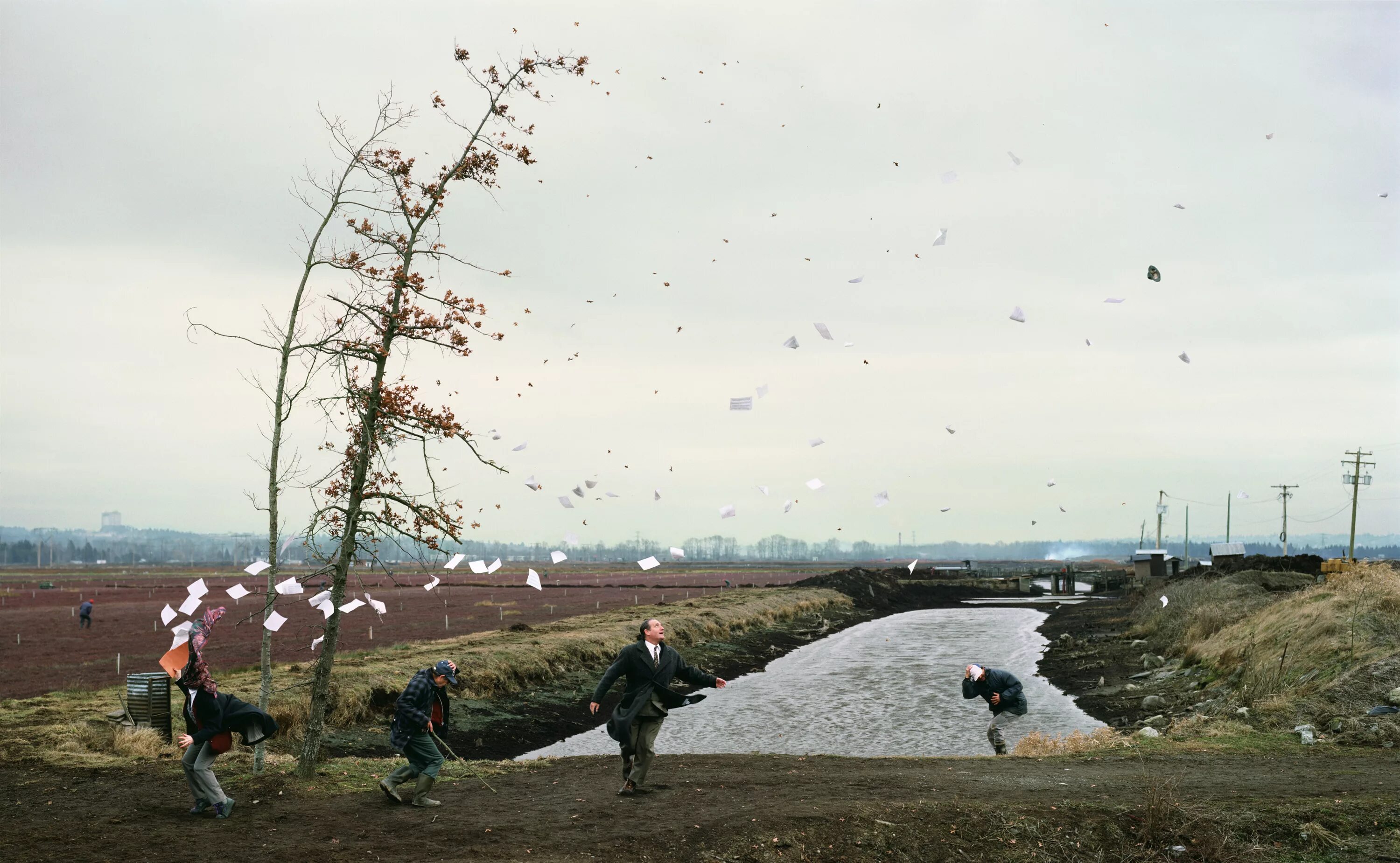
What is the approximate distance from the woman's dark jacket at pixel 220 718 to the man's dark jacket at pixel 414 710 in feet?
4.68

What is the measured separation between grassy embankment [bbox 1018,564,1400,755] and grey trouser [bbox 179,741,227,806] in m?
12.5

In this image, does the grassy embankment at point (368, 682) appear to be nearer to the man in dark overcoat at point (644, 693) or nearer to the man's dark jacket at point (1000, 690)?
the man in dark overcoat at point (644, 693)

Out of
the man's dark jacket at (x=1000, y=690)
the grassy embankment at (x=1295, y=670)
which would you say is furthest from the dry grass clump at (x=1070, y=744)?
the man's dark jacket at (x=1000, y=690)

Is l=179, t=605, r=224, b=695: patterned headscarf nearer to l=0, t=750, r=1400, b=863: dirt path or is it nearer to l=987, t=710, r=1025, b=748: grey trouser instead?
l=0, t=750, r=1400, b=863: dirt path

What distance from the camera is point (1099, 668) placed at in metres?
36.0

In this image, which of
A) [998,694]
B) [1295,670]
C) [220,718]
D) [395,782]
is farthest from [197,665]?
[1295,670]

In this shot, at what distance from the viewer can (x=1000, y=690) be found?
1909cm

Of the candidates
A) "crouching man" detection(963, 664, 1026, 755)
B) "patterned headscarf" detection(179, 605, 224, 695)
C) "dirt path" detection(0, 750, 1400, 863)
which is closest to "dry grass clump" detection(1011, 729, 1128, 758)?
"crouching man" detection(963, 664, 1026, 755)

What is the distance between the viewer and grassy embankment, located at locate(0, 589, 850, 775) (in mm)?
17438

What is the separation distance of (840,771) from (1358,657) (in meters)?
11.7

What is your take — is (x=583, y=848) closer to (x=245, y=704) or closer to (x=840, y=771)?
(x=245, y=704)

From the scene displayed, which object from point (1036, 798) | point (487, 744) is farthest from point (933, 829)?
point (487, 744)

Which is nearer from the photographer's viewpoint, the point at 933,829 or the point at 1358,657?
the point at 933,829

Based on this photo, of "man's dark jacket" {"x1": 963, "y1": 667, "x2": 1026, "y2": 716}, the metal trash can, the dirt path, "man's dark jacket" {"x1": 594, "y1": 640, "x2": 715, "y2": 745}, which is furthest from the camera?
the metal trash can
